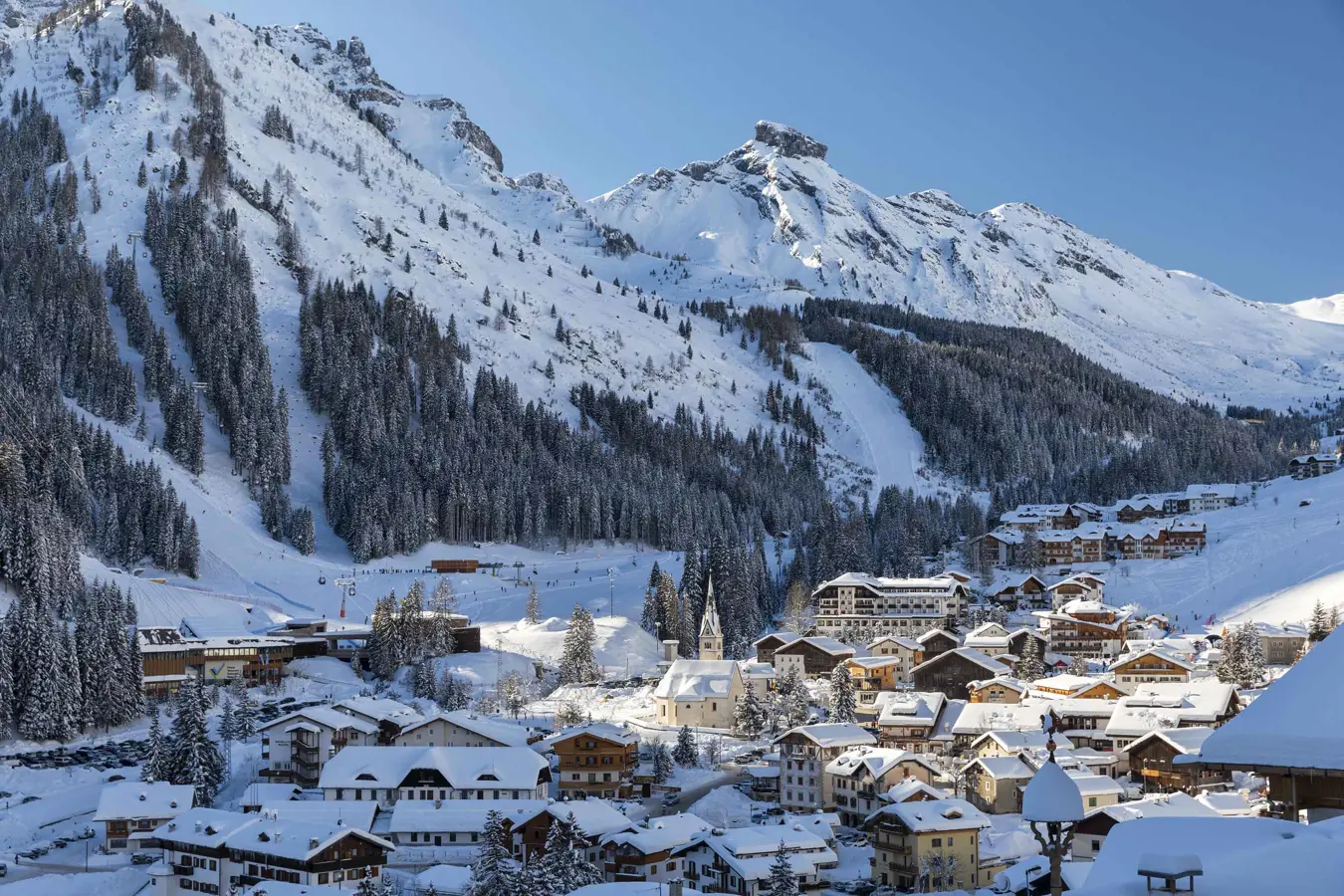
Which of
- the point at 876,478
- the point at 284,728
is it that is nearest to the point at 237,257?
the point at 876,478

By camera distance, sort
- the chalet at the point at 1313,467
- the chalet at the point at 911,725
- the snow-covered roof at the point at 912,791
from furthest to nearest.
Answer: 1. the chalet at the point at 1313,467
2. the chalet at the point at 911,725
3. the snow-covered roof at the point at 912,791

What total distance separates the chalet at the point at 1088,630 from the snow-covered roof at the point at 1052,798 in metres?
84.3

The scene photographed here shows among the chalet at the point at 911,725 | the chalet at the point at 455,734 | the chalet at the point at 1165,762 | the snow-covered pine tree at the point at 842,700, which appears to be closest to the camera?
the chalet at the point at 1165,762

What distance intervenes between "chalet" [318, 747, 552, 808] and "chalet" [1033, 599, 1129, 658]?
46.4 m

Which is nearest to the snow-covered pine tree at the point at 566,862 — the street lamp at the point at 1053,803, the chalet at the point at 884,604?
the street lamp at the point at 1053,803

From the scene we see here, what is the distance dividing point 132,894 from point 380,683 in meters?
38.3

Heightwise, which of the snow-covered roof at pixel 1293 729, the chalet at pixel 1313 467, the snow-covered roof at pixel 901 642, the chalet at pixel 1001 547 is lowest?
the snow-covered roof at pixel 901 642

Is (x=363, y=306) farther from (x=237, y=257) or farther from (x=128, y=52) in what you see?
(x=128, y=52)

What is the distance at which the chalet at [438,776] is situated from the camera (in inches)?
2229

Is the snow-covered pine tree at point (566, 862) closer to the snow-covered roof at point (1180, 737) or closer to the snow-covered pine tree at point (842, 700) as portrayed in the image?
the snow-covered roof at point (1180, 737)

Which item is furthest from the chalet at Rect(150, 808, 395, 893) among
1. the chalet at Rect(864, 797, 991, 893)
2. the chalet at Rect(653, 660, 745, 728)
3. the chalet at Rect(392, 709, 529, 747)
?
the chalet at Rect(653, 660, 745, 728)

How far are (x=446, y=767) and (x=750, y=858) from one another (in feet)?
56.6

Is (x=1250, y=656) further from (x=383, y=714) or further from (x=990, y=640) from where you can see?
(x=383, y=714)

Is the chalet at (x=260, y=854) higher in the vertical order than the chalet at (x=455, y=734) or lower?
lower
